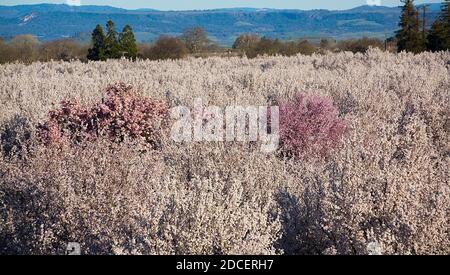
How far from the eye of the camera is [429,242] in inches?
126

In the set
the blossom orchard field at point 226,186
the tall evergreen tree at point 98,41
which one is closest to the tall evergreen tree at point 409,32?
the tall evergreen tree at point 98,41

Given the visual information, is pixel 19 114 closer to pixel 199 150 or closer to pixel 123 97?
pixel 123 97

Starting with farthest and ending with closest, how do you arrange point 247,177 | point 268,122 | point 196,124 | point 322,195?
point 268,122
point 196,124
point 247,177
point 322,195

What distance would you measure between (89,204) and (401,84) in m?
7.60

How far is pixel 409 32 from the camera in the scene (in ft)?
100

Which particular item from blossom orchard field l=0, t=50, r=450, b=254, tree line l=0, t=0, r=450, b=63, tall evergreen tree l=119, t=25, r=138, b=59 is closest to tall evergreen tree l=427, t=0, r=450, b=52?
tree line l=0, t=0, r=450, b=63

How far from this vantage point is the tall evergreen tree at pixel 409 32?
3005 cm

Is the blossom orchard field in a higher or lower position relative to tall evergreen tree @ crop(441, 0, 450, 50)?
lower

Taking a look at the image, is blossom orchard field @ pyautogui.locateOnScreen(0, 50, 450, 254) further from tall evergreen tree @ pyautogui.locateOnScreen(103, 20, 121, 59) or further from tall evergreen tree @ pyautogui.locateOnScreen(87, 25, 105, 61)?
tall evergreen tree @ pyautogui.locateOnScreen(87, 25, 105, 61)

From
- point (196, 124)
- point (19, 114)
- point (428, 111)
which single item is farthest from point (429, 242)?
point (19, 114)

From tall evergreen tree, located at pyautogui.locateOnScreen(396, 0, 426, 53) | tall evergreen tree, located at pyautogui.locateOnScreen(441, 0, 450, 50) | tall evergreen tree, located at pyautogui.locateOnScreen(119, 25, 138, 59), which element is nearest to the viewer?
tall evergreen tree, located at pyautogui.locateOnScreen(441, 0, 450, 50)

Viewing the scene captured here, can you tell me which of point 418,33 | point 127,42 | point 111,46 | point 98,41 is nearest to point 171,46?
point 127,42

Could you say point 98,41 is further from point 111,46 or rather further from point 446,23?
point 446,23

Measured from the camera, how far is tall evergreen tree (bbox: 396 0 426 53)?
3005 cm
